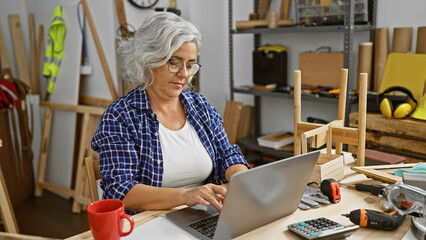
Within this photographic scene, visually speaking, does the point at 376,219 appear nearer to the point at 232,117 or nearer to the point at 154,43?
the point at 154,43

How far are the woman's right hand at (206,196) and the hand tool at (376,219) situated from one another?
0.37m

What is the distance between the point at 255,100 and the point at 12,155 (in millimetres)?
2138

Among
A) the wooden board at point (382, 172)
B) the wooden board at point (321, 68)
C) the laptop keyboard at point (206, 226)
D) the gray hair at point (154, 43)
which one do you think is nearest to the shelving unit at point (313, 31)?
the wooden board at point (321, 68)

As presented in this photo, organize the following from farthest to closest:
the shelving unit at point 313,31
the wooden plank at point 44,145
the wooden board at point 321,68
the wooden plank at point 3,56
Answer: the wooden plank at point 3,56
the wooden plank at point 44,145
the wooden board at point 321,68
the shelving unit at point 313,31

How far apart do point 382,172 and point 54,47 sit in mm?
3121

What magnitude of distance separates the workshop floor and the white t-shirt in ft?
5.43

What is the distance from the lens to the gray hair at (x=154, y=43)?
157 cm

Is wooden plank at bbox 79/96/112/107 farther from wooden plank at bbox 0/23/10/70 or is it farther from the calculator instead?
the calculator

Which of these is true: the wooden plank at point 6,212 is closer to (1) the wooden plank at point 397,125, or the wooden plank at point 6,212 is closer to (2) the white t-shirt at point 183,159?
(2) the white t-shirt at point 183,159

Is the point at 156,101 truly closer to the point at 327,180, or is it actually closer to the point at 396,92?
the point at 327,180

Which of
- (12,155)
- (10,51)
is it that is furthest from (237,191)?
(10,51)

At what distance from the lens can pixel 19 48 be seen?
13.5 ft

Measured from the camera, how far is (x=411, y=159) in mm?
2428

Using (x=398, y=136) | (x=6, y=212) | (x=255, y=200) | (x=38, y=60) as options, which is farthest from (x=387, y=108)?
(x=38, y=60)
